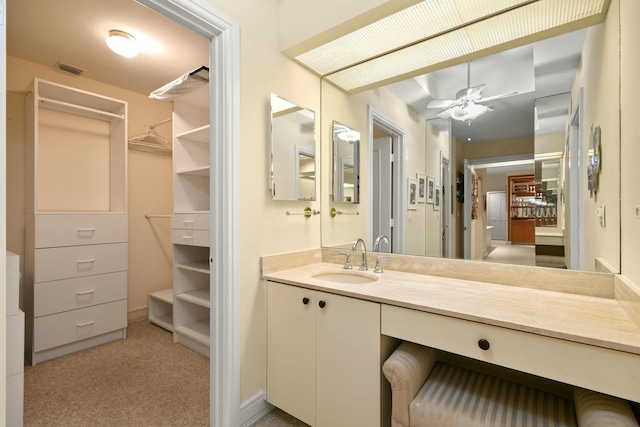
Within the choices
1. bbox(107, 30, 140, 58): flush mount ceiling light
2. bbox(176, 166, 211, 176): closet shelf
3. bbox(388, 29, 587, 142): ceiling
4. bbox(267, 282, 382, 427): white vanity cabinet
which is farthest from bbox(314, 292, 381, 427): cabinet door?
bbox(107, 30, 140, 58): flush mount ceiling light

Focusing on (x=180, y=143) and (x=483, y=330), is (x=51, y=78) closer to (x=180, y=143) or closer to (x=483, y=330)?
(x=180, y=143)

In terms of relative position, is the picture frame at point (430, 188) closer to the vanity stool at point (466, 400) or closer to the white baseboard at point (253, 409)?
the vanity stool at point (466, 400)

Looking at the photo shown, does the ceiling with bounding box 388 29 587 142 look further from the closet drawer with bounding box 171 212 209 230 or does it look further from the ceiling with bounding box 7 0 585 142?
the closet drawer with bounding box 171 212 209 230

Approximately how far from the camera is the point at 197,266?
2.62 meters

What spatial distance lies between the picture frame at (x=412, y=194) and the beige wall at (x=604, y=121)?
2.68 feet

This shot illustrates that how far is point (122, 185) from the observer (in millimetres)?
2896

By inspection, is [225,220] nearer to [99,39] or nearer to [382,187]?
[382,187]

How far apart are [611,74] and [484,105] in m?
0.52

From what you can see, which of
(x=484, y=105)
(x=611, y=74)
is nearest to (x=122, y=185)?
(x=484, y=105)

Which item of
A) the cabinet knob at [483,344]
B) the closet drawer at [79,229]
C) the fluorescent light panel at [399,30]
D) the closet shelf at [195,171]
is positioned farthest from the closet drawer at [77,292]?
the cabinet knob at [483,344]

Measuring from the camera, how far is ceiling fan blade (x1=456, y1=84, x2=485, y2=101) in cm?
165

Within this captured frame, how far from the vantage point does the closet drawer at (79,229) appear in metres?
2.35

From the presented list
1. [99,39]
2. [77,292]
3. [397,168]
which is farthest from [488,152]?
[77,292]

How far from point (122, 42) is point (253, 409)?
2.65 metres
